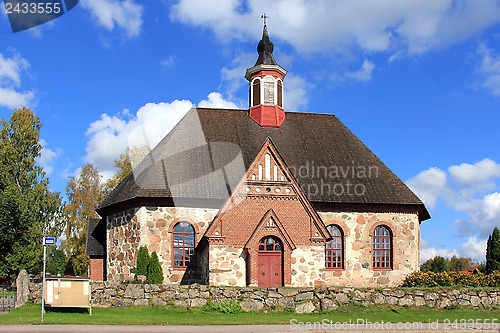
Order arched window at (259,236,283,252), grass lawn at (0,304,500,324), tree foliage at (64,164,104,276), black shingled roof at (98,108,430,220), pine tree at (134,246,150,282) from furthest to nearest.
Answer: tree foliage at (64,164,104,276), black shingled roof at (98,108,430,220), pine tree at (134,246,150,282), arched window at (259,236,283,252), grass lawn at (0,304,500,324)

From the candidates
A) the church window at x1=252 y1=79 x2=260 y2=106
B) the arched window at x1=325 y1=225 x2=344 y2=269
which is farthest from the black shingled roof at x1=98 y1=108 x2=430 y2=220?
the arched window at x1=325 y1=225 x2=344 y2=269

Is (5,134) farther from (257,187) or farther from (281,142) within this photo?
(257,187)

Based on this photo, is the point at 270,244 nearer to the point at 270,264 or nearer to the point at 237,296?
the point at 270,264

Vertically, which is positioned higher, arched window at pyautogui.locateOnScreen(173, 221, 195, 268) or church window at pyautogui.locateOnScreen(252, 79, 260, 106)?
church window at pyautogui.locateOnScreen(252, 79, 260, 106)

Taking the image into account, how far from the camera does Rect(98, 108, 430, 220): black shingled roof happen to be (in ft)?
99.6

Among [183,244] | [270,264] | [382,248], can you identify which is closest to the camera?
[270,264]

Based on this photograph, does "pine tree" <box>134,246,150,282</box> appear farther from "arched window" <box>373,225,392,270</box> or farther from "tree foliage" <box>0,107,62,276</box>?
"tree foliage" <box>0,107,62,276</box>

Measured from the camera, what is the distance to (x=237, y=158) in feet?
107

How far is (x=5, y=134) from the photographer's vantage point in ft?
161

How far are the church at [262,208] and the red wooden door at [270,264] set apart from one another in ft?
0.16

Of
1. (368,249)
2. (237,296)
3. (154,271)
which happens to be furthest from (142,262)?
(368,249)

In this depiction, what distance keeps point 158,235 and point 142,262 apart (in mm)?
1957

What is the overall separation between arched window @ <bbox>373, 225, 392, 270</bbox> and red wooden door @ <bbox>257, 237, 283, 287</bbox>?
8.28m

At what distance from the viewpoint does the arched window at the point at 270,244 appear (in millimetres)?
26016
